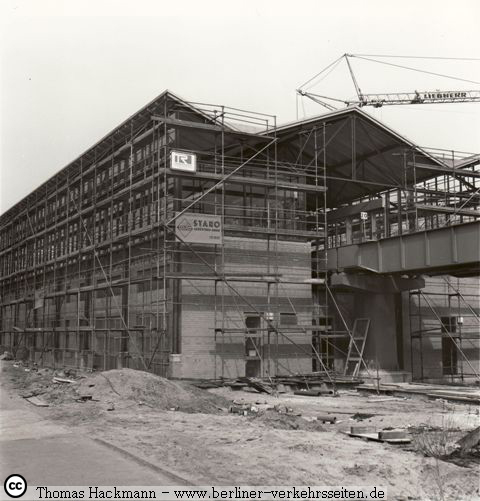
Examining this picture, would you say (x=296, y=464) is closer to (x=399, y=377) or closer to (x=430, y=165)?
(x=399, y=377)

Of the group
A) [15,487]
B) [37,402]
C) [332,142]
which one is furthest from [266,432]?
[332,142]

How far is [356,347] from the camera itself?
26.5 m

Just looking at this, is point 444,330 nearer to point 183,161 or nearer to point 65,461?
point 183,161

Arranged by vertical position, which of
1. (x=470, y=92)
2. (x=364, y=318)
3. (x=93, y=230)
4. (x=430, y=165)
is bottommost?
(x=364, y=318)

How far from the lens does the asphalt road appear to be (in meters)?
8.68

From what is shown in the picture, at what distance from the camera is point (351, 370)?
28.8 metres

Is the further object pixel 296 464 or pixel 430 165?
pixel 430 165

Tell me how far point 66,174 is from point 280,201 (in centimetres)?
1321

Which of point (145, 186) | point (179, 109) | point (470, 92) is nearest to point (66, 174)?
point (145, 186)

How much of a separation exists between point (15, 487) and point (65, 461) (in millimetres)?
1978

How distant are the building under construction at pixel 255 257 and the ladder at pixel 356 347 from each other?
9 cm

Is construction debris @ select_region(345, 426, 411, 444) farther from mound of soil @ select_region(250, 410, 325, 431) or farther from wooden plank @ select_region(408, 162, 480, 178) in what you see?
wooden plank @ select_region(408, 162, 480, 178)

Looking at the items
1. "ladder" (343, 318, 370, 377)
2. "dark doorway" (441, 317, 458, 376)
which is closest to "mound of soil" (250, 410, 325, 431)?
"ladder" (343, 318, 370, 377)

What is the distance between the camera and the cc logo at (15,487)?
7.80m
